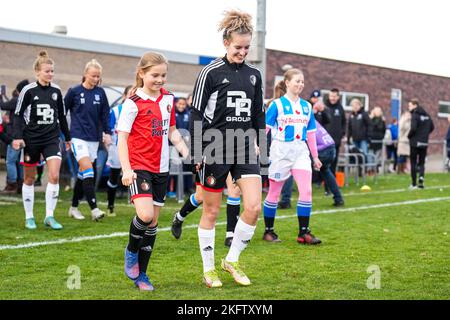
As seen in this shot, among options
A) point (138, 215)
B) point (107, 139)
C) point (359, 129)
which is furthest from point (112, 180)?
point (359, 129)

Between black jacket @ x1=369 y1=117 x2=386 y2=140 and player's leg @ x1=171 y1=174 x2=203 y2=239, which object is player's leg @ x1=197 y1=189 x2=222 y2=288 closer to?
player's leg @ x1=171 y1=174 x2=203 y2=239

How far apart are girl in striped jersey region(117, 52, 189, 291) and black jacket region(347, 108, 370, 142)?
14151mm

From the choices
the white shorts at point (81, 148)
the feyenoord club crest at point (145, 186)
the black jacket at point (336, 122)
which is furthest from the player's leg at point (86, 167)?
the black jacket at point (336, 122)

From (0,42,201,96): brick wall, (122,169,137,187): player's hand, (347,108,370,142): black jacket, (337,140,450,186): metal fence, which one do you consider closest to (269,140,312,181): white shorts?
(122,169,137,187): player's hand

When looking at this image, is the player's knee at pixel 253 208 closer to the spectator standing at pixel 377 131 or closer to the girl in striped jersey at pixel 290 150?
the girl in striped jersey at pixel 290 150

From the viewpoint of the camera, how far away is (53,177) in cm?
951

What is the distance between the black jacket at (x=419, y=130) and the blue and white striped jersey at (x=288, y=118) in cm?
879

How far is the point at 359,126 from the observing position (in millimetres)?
19797

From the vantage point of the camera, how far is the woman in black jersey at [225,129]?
6.00 m

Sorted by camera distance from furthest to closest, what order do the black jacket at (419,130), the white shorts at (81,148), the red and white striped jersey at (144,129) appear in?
1. the black jacket at (419,130)
2. the white shorts at (81,148)
3. the red and white striped jersey at (144,129)

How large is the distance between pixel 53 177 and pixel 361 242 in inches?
161

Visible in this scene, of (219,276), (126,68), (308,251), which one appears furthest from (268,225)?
(126,68)

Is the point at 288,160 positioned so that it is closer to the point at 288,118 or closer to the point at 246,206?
the point at 288,118

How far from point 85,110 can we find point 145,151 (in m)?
4.63
